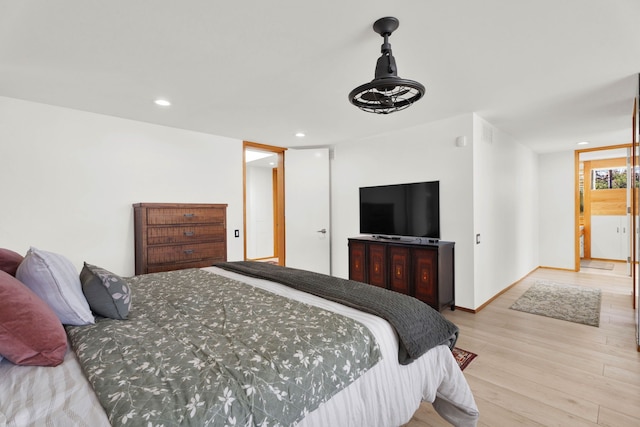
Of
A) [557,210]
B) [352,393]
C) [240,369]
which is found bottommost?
[352,393]

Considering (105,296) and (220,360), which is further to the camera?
(105,296)

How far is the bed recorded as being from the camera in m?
0.88

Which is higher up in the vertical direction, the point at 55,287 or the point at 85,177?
the point at 85,177

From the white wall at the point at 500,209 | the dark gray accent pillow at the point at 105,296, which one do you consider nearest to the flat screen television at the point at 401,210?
the white wall at the point at 500,209

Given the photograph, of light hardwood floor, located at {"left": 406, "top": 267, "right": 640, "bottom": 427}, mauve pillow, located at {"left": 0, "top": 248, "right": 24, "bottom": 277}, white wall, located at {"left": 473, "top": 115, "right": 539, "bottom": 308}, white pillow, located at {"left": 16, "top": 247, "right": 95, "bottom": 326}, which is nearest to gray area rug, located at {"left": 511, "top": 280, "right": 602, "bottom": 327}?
light hardwood floor, located at {"left": 406, "top": 267, "right": 640, "bottom": 427}

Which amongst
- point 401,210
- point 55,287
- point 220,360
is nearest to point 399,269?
point 401,210

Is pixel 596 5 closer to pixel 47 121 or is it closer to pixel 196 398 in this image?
pixel 196 398

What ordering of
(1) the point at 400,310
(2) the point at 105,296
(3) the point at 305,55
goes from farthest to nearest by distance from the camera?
(3) the point at 305,55
(1) the point at 400,310
(2) the point at 105,296

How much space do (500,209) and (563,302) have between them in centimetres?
139

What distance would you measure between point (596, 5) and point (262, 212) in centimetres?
651

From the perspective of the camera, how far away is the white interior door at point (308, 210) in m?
5.00

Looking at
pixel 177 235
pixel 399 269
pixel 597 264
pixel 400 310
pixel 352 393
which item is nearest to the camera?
pixel 352 393

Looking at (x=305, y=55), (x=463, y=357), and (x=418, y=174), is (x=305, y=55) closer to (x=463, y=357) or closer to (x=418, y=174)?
(x=418, y=174)

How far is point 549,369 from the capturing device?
2.34 meters
